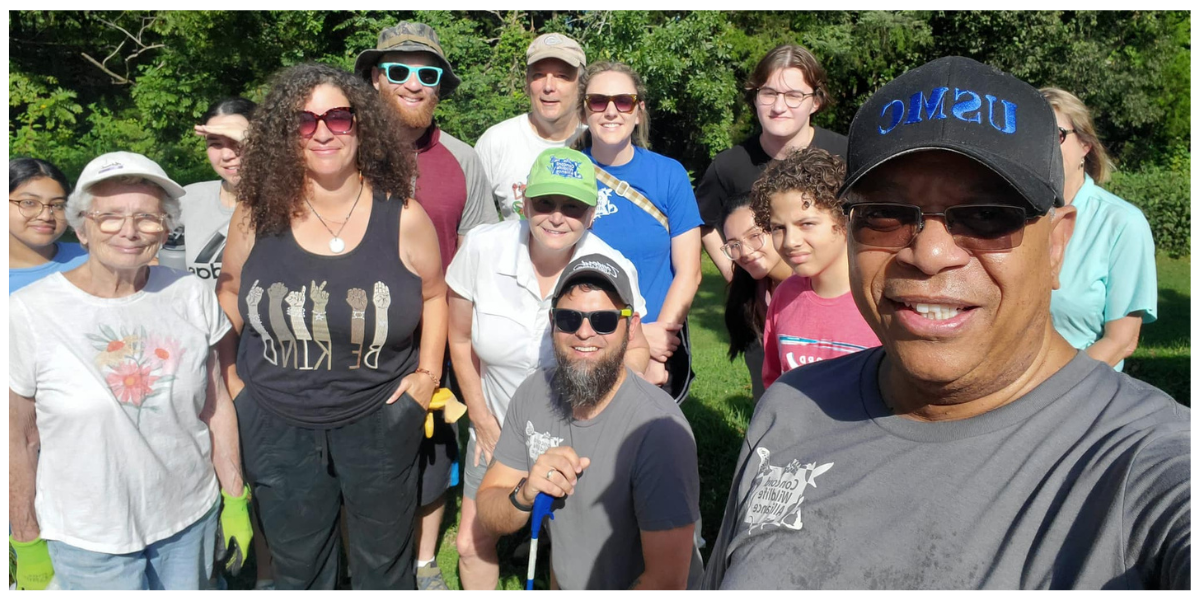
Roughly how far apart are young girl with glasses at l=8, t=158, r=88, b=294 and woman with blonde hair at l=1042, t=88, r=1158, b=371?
386 centimetres

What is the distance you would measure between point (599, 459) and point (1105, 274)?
2.10m

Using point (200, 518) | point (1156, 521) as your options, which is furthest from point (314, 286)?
point (1156, 521)

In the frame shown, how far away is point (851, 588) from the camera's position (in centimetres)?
122

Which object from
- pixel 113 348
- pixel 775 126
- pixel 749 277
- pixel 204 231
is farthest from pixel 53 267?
pixel 775 126

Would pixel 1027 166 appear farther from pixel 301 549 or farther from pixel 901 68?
pixel 901 68

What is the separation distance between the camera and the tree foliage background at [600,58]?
37.1ft

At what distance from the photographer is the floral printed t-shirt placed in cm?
268

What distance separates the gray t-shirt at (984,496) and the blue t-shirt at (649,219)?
2373 millimetres

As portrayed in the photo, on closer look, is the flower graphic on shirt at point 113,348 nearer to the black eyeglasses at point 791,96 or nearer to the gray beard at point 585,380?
the gray beard at point 585,380

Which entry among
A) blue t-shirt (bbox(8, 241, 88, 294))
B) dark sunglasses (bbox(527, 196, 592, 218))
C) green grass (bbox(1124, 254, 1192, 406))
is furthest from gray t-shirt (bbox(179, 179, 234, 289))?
green grass (bbox(1124, 254, 1192, 406))

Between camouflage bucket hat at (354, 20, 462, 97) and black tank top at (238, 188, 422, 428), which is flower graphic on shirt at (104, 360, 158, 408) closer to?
black tank top at (238, 188, 422, 428)

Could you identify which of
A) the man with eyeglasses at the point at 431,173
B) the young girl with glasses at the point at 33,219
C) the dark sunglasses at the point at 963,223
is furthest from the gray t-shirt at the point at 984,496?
the young girl with glasses at the point at 33,219

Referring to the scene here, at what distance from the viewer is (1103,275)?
3252mm

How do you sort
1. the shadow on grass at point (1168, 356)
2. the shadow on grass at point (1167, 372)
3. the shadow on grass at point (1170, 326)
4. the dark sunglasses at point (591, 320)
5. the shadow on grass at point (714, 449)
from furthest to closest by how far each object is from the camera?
the shadow on grass at point (1170, 326) < the shadow on grass at point (1168, 356) < the shadow on grass at point (1167, 372) < the shadow on grass at point (714, 449) < the dark sunglasses at point (591, 320)
